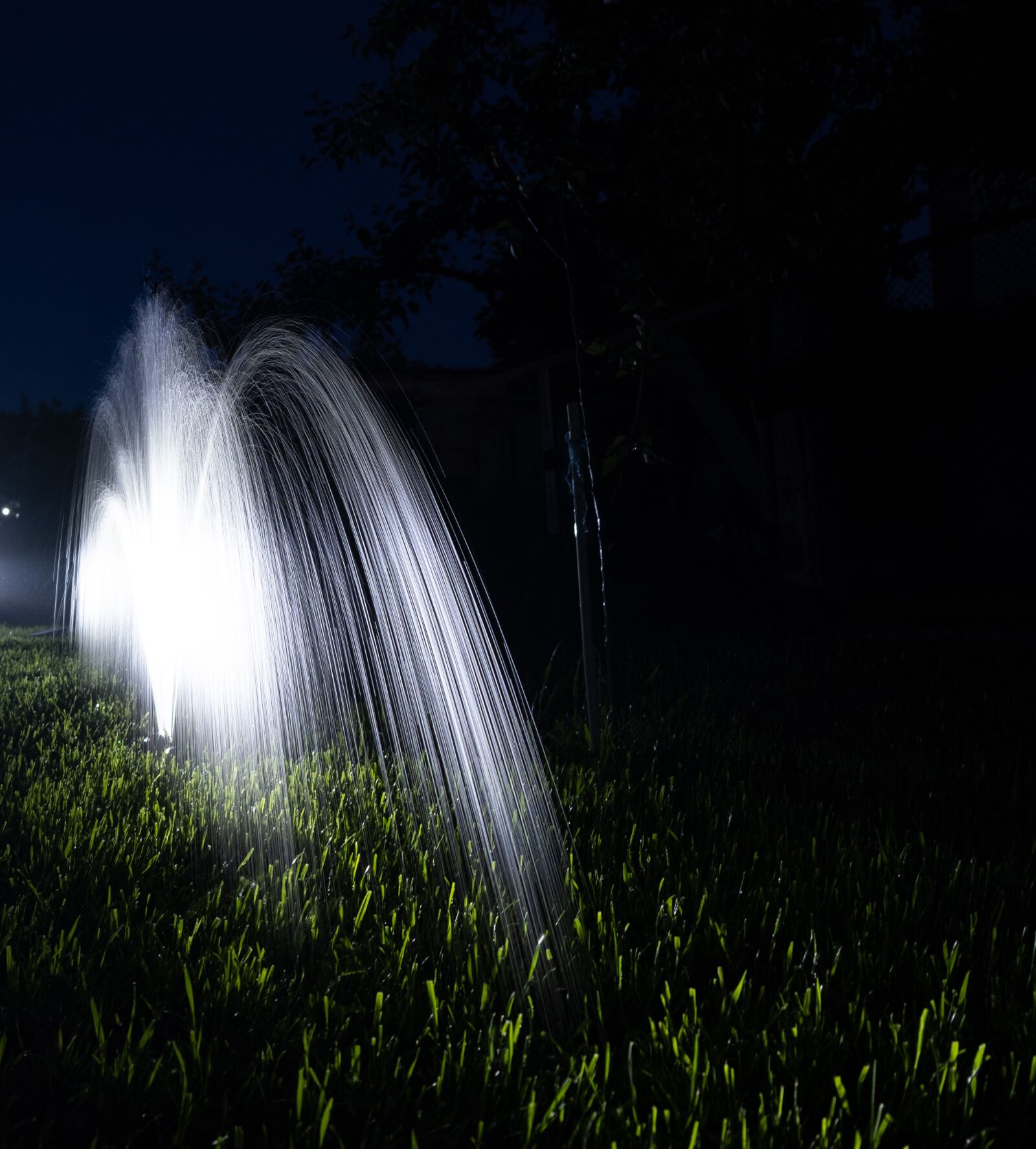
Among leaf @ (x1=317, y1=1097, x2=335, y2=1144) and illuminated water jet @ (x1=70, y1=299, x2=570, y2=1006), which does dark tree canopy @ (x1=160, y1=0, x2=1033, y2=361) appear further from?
leaf @ (x1=317, y1=1097, x2=335, y2=1144)

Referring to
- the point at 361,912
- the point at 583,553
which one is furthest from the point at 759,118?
the point at 361,912

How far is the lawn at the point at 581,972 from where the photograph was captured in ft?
6.57

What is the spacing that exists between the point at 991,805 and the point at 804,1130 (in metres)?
2.47

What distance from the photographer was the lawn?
6.57 feet

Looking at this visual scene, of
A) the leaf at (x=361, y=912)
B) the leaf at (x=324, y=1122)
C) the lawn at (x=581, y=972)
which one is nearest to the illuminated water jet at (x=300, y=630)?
the lawn at (x=581, y=972)

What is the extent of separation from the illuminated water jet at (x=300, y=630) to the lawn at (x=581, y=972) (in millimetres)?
185

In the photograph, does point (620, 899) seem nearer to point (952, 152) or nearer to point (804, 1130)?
point (804, 1130)

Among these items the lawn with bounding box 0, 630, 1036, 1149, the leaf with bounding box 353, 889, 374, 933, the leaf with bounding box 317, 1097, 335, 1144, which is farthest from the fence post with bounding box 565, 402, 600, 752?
the leaf with bounding box 317, 1097, 335, 1144

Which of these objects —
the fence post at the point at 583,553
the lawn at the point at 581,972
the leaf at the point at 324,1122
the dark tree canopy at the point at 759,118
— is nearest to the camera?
the leaf at the point at 324,1122

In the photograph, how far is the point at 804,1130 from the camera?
6.52ft

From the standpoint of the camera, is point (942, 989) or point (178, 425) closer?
point (942, 989)

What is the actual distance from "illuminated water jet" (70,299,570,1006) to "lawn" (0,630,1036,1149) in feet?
0.61

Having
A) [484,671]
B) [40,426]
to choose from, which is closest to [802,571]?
[484,671]

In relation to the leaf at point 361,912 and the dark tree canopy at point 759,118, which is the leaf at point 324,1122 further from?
the dark tree canopy at point 759,118
